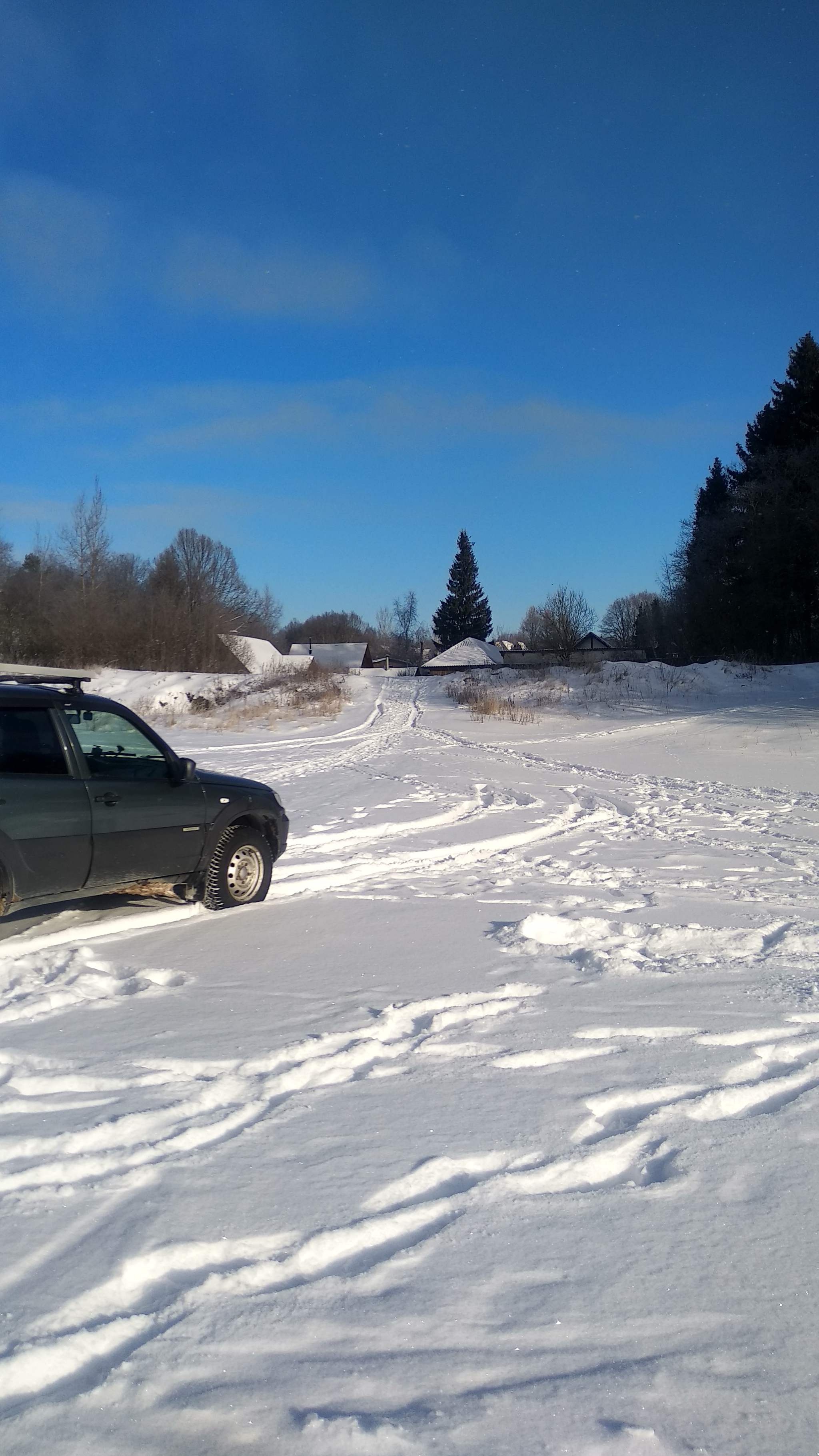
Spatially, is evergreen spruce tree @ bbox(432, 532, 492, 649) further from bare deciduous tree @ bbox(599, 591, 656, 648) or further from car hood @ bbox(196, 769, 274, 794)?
car hood @ bbox(196, 769, 274, 794)

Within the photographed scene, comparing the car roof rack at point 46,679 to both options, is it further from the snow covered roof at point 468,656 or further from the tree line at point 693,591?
the snow covered roof at point 468,656

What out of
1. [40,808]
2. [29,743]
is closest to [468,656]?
[29,743]

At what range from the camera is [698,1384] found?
2441 mm

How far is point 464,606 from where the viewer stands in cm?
9506

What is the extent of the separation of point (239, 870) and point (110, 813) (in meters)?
1.43

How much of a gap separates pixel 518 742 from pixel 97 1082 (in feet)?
65.1

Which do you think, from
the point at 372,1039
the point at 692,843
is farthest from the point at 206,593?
the point at 372,1039

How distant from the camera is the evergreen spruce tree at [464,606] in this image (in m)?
95.1

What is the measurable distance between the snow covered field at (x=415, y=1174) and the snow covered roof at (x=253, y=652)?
44.6 metres

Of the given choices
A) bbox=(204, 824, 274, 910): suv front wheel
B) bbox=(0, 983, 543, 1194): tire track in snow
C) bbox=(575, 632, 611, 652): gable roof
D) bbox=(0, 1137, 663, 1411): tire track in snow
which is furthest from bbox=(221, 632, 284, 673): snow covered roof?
bbox=(0, 1137, 663, 1411): tire track in snow

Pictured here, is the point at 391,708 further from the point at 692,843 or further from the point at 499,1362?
the point at 499,1362

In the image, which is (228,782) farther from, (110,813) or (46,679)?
(46,679)

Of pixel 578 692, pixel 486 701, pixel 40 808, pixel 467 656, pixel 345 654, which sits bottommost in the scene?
pixel 40 808

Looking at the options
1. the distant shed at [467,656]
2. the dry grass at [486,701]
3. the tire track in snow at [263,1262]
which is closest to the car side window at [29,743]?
the tire track in snow at [263,1262]
